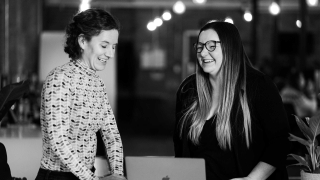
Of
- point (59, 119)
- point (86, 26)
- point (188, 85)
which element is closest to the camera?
point (59, 119)

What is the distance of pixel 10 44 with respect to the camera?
812 centimetres

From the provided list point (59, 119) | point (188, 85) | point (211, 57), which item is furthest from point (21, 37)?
point (59, 119)

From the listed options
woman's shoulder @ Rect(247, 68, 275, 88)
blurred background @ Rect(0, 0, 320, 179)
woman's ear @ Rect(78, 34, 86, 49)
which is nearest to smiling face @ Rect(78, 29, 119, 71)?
woman's ear @ Rect(78, 34, 86, 49)

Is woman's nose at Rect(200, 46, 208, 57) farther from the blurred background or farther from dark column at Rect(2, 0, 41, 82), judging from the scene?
the blurred background

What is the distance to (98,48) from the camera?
2.25 metres

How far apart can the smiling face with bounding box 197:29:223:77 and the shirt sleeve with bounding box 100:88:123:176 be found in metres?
0.52

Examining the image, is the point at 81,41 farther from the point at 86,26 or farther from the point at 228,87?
the point at 228,87

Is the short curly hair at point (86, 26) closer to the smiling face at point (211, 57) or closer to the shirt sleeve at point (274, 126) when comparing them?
the smiling face at point (211, 57)

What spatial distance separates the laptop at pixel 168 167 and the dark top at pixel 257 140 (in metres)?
0.30

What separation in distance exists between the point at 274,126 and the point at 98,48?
3.13 feet

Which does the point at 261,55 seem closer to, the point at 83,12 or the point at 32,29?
the point at 32,29

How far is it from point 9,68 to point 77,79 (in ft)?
20.6

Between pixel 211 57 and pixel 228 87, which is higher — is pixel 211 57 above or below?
above

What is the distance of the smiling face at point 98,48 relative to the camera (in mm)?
2244
